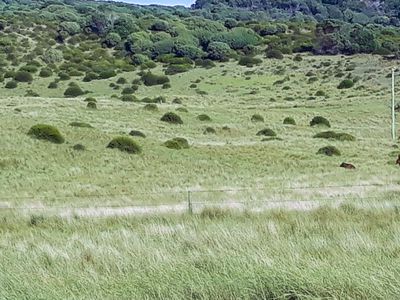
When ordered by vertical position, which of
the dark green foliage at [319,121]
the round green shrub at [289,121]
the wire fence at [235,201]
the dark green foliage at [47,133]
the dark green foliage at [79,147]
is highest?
the wire fence at [235,201]

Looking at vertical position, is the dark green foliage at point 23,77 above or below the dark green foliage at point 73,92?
above

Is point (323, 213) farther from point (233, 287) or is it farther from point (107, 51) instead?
point (107, 51)

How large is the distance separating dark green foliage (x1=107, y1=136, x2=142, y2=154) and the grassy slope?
47cm

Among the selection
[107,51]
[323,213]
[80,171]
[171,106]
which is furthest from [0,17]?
[323,213]

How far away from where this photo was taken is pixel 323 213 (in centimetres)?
1119

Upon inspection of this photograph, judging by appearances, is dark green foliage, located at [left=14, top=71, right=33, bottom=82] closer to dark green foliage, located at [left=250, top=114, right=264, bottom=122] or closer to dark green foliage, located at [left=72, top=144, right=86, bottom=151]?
dark green foliage, located at [left=250, top=114, right=264, bottom=122]

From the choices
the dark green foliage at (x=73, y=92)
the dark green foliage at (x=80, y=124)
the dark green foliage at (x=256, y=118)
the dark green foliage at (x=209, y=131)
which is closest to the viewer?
the dark green foliage at (x=80, y=124)

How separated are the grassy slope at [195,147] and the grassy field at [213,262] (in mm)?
10529

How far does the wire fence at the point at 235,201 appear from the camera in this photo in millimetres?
13484

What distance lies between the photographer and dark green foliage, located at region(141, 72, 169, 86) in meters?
78.2

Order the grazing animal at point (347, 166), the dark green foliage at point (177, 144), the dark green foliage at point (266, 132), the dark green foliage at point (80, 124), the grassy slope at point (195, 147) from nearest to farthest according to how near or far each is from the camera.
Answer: the grassy slope at point (195, 147) < the grazing animal at point (347, 166) < the dark green foliage at point (177, 144) < the dark green foliage at point (80, 124) < the dark green foliage at point (266, 132)

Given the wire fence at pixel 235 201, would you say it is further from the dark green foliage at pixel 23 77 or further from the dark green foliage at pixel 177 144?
the dark green foliage at pixel 23 77

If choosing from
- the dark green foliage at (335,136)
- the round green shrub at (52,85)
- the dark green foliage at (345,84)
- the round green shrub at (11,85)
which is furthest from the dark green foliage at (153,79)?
the dark green foliage at (335,136)

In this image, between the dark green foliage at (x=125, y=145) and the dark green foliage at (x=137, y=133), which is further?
the dark green foliage at (x=137, y=133)
